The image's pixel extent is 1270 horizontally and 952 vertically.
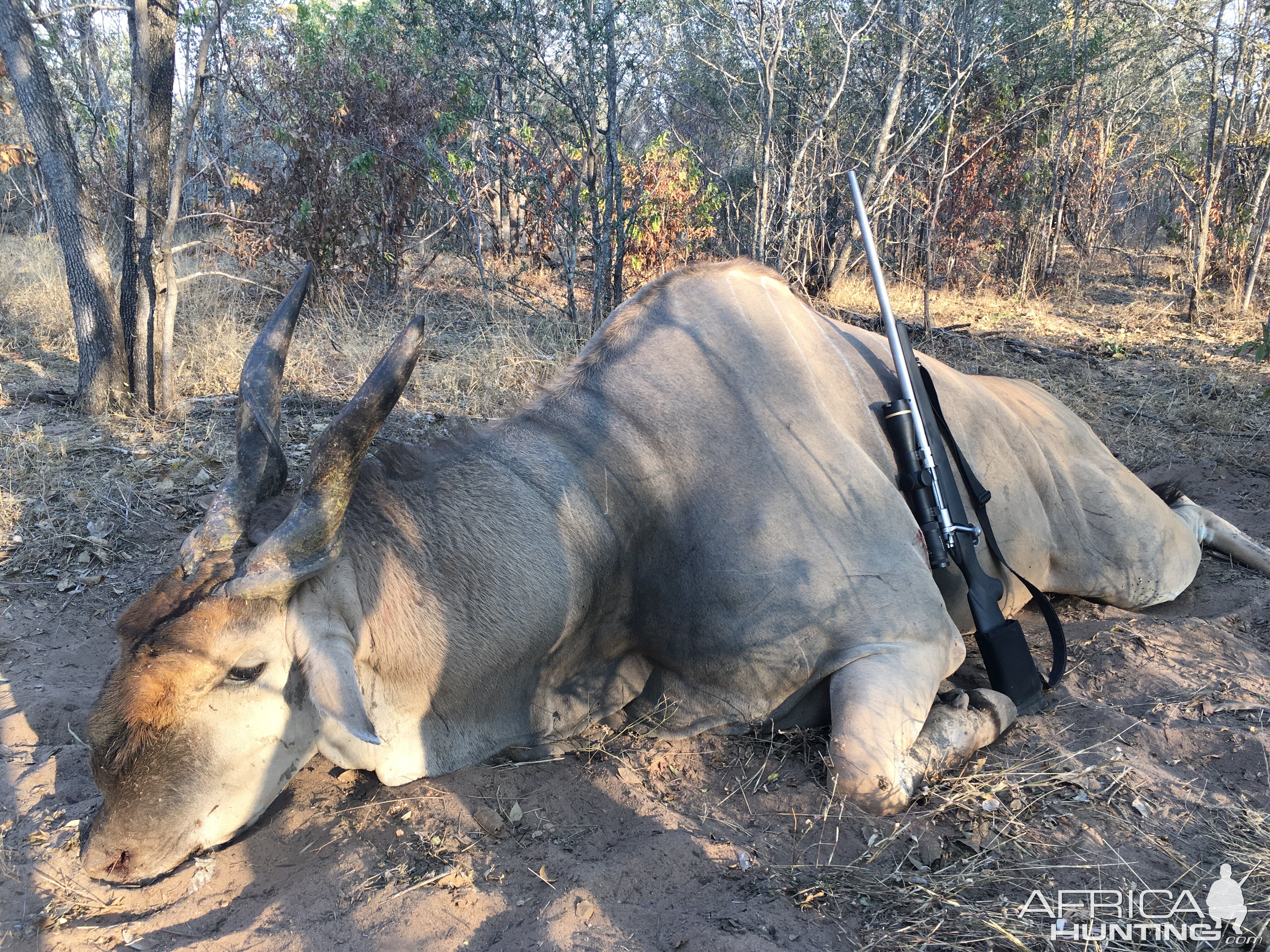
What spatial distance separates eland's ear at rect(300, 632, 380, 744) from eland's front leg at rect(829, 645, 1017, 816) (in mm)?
1382

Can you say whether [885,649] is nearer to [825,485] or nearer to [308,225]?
[825,485]

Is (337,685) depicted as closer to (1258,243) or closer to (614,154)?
(614,154)

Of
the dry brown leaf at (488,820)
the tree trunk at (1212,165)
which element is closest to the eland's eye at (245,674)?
the dry brown leaf at (488,820)

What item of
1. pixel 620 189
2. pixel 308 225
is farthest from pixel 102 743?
pixel 308 225

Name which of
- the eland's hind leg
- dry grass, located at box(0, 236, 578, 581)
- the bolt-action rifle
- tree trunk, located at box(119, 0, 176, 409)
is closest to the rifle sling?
the bolt-action rifle

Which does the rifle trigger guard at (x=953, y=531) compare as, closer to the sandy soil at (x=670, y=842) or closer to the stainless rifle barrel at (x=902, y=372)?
the stainless rifle barrel at (x=902, y=372)

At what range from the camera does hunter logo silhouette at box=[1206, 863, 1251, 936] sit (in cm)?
207

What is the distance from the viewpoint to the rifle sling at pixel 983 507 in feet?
10.6

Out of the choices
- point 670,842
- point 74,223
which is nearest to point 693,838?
point 670,842

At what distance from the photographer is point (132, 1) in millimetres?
5320

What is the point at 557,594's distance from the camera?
9.50 ft

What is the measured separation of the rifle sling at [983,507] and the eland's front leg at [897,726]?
0.35 meters

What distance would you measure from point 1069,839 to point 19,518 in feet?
15.4

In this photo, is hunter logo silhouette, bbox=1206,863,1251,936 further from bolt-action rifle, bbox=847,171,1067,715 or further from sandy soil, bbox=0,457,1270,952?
bolt-action rifle, bbox=847,171,1067,715
